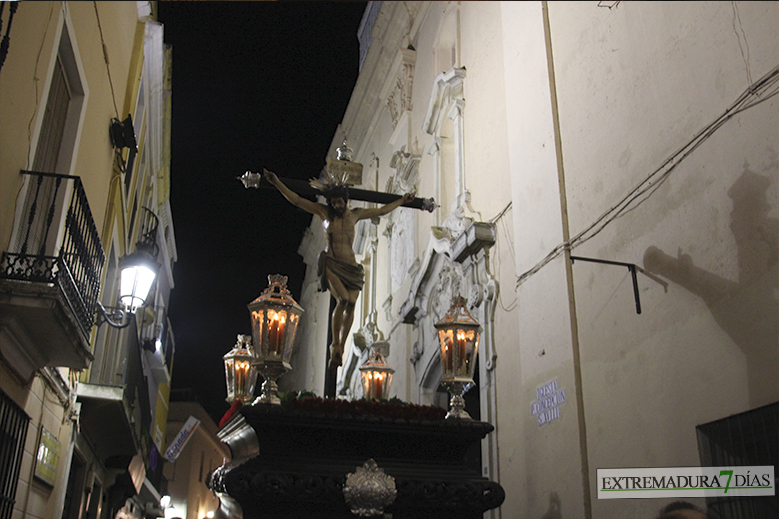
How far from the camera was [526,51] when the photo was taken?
9070 millimetres

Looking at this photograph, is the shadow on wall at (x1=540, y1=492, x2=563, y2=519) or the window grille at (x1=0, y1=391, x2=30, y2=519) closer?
the window grille at (x1=0, y1=391, x2=30, y2=519)

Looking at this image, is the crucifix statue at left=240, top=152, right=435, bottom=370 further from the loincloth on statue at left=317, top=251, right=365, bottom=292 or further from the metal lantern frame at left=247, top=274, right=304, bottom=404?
the metal lantern frame at left=247, top=274, right=304, bottom=404

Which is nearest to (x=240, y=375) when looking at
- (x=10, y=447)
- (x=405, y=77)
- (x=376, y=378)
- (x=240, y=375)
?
(x=240, y=375)

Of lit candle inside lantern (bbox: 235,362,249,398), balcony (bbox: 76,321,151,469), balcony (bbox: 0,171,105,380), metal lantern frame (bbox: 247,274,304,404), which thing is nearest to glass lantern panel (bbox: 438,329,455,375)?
metal lantern frame (bbox: 247,274,304,404)

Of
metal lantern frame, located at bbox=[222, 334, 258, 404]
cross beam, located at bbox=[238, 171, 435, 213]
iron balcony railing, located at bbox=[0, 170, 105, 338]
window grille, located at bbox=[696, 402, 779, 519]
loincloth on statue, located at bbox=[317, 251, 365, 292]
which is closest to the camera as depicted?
window grille, located at bbox=[696, 402, 779, 519]

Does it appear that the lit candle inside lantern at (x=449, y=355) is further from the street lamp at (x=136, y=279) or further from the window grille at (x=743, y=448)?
the street lamp at (x=136, y=279)

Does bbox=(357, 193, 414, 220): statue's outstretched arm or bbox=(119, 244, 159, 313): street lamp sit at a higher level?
bbox=(357, 193, 414, 220): statue's outstretched arm

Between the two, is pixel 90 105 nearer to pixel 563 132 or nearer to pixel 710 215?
pixel 563 132

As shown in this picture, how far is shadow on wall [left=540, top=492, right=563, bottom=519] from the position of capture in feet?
22.4

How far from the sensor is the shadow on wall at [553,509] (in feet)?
22.4

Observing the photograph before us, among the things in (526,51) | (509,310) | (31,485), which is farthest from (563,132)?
(31,485)

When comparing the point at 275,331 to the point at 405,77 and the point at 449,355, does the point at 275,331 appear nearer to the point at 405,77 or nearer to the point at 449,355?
the point at 449,355

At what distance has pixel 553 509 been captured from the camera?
6.94 m

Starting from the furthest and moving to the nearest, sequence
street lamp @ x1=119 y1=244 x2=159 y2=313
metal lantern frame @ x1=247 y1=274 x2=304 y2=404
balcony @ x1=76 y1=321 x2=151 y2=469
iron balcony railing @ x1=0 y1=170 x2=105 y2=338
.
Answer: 1. balcony @ x1=76 y1=321 x2=151 y2=469
2. street lamp @ x1=119 y1=244 x2=159 y2=313
3. iron balcony railing @ x1=0 y1=170 x2=105 y2=338
4. metal lantern frame @ x1=247 y1=274 x2=304 y2=404
